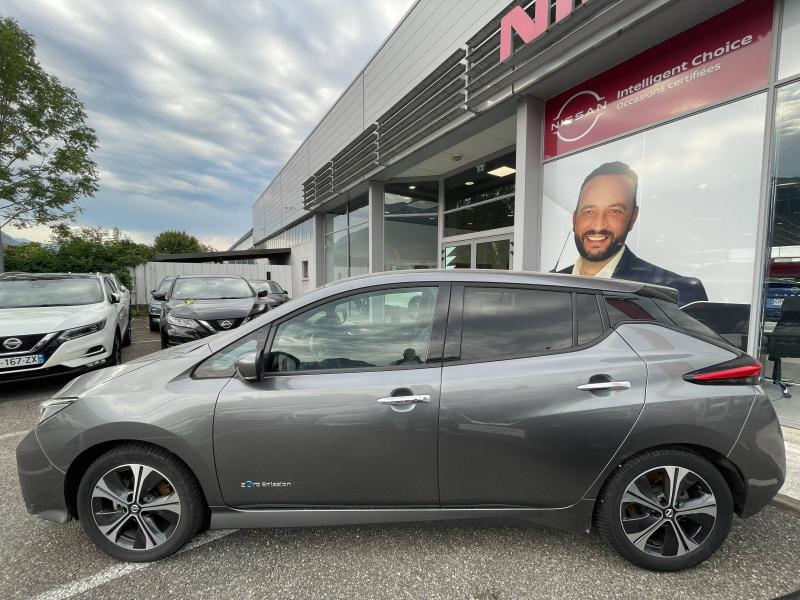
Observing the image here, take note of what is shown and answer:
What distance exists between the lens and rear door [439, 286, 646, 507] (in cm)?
185

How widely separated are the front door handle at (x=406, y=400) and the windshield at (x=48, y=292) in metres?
6.00

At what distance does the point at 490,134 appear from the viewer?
24.4 feet

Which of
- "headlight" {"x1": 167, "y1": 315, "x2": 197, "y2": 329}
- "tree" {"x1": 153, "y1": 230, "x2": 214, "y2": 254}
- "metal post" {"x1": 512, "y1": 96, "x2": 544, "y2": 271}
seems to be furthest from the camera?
"tree" {"x1": 153, "y1": 230, "x2": 214, "y2": 254}

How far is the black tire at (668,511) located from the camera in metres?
1.91

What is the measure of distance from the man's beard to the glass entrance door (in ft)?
7.65

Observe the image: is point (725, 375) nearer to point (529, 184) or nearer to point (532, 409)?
point (532, 409)

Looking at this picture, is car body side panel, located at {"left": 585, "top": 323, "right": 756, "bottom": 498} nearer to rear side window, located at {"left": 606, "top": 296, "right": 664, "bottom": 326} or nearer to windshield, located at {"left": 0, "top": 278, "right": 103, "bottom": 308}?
rear side window, located at {"left": 606, "top": 296, "right": 664, "bottom": 326}

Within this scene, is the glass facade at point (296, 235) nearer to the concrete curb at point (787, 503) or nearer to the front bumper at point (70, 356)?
the front bumper at point (70, 356)

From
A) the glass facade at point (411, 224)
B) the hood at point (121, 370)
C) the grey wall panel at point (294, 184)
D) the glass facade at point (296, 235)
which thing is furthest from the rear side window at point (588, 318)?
the grey wall panel at point (294, 184)

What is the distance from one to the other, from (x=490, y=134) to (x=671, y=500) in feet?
23.2

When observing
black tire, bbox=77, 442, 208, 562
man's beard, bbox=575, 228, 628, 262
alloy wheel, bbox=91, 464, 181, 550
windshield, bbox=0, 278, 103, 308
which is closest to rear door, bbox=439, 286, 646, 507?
black tire, bbox=77, 442, 208, 562

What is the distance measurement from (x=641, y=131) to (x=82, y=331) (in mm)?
7846

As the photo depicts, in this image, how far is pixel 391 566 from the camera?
197 cm

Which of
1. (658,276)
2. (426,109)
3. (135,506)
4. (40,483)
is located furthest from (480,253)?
(40,483)
